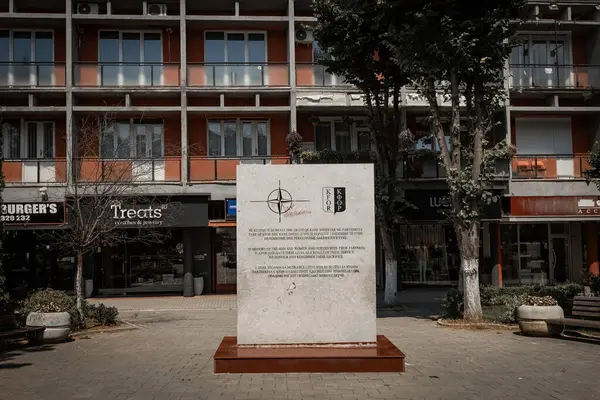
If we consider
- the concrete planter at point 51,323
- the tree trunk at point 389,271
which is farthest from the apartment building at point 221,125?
the concrete planter at point 51,323

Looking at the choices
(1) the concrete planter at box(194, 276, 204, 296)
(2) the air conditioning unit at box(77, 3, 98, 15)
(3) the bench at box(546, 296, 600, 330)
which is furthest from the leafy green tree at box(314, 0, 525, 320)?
(1) the concrete planter at box(194, 276, 204, 296)

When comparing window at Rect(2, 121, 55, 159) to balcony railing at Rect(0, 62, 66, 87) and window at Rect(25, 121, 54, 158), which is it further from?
balcony railing at Rect(0, 62, 66, 87)

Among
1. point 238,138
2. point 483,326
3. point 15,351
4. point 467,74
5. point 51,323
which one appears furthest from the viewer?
point 238,138

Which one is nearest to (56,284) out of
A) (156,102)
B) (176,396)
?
(156,102)

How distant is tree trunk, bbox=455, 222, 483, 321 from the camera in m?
14.1

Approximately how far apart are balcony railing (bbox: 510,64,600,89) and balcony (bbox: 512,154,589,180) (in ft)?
9.80

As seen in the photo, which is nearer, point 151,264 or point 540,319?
point 540,319

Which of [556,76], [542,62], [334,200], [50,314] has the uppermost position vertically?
[542,62]

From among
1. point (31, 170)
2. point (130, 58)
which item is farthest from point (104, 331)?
point (130, 58)

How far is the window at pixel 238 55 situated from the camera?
24453 millimetres

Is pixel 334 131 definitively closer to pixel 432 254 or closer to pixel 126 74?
pixel 432 254

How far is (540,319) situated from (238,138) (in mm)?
15463

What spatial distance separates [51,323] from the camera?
1202 centimetres

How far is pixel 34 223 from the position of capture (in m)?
22.0
